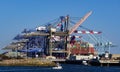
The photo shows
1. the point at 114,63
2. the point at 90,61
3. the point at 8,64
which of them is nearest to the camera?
the point at 8,64

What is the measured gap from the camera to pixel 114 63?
166125mm

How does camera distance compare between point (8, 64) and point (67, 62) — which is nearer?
point (8, 64)

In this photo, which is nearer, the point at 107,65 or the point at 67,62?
the point at 107,65

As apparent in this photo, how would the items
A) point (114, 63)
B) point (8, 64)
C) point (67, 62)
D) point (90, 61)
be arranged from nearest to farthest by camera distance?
point (8, 64)
point (114, 63)
point (90, 61)
point (67, 62)

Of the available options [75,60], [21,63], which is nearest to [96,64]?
[75,60]

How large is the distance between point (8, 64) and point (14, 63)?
1961 mm

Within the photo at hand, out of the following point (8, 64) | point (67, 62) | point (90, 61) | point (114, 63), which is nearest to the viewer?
point (8, 64)

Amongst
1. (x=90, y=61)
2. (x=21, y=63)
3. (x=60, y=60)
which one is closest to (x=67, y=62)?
(x=60, y=60)

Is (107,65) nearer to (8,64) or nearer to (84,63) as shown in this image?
(84,63)

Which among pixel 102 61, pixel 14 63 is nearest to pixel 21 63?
pixel 14 63

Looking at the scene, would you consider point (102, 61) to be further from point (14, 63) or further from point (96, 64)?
point (14, 63)

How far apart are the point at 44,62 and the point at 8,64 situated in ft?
43.1

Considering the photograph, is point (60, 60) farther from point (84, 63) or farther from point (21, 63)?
point (21, 63)

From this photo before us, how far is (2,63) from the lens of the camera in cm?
15588
